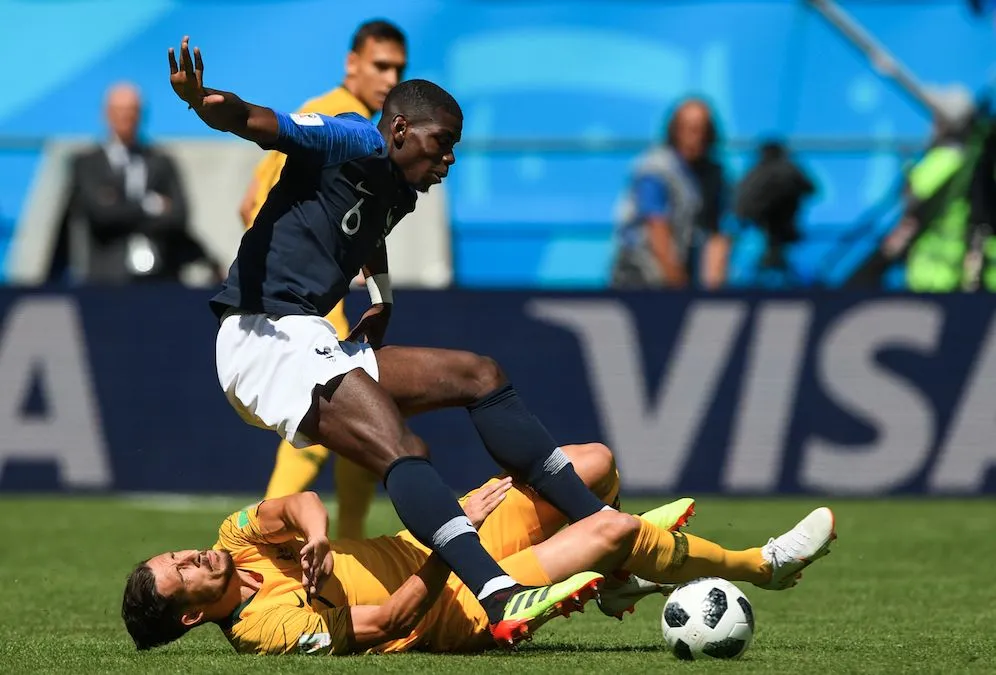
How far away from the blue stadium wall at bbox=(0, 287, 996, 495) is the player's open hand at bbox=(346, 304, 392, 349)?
5132 mm

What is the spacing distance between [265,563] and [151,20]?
33.8 feet

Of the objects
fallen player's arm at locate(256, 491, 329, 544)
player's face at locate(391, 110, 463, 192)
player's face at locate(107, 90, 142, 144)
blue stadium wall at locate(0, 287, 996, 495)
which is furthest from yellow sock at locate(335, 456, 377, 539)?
player's face at locate(107, 90, 142, 144)

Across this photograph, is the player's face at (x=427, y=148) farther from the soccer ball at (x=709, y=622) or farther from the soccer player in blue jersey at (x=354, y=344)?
the soccer ball at (x=709, y=622)

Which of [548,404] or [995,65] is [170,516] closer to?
[548,404]

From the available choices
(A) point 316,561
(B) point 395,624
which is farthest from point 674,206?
(A) point 316,561

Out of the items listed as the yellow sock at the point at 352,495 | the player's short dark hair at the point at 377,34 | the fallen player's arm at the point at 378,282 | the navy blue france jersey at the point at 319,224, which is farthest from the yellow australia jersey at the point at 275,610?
the player's short dark hair at the point at 377,34

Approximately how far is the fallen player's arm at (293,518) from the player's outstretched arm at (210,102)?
Answer: 108 centimetres

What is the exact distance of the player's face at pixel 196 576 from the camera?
5.36 meters

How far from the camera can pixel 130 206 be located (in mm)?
12359

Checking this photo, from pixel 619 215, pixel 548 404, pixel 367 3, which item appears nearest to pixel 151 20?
pixel 367 3

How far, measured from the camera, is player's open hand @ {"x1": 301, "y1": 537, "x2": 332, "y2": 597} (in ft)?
16.6

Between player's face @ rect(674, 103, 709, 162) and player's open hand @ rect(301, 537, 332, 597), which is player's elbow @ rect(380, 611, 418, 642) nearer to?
player's open hand @ rect(301, 537, 332, 597)

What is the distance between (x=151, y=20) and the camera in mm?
15117

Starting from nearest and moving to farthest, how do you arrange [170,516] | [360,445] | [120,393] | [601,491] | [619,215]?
1. [360,445]
2. [601,491]
3. [170,516]
4. [120,393]
5. [619,215]
